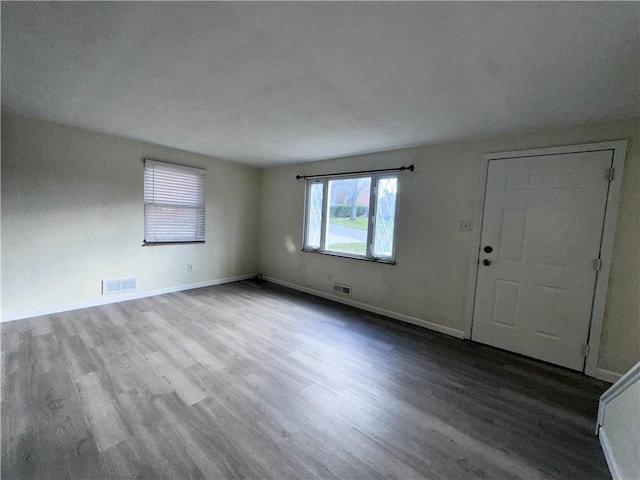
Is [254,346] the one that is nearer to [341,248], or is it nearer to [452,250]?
[341,248]

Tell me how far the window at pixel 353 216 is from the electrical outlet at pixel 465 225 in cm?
80

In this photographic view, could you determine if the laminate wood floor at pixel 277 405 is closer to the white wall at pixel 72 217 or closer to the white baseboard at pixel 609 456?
the white baseboard at pixel 609 456

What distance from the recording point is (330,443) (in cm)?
150

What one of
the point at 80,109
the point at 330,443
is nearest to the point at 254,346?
→ the point at 330,443

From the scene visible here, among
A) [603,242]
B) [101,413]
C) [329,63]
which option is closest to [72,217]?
[101,413]

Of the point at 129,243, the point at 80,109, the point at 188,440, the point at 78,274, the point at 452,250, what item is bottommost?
the point at 188,440

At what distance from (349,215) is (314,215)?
76 centimetres

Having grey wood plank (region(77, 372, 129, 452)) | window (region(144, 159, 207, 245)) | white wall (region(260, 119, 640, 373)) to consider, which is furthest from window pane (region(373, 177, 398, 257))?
grey wood plank (region(77, 372, 129, 452))

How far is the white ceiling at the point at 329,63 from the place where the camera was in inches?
48.2

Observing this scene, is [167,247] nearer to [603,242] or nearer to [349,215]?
[349,215]

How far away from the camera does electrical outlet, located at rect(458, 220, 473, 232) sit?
2.91 metres

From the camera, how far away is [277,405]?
5.84ft

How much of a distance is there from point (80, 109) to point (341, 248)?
349 cm

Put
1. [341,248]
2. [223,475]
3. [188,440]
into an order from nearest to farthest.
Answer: [223,475]
[188,440]
[341,248]
